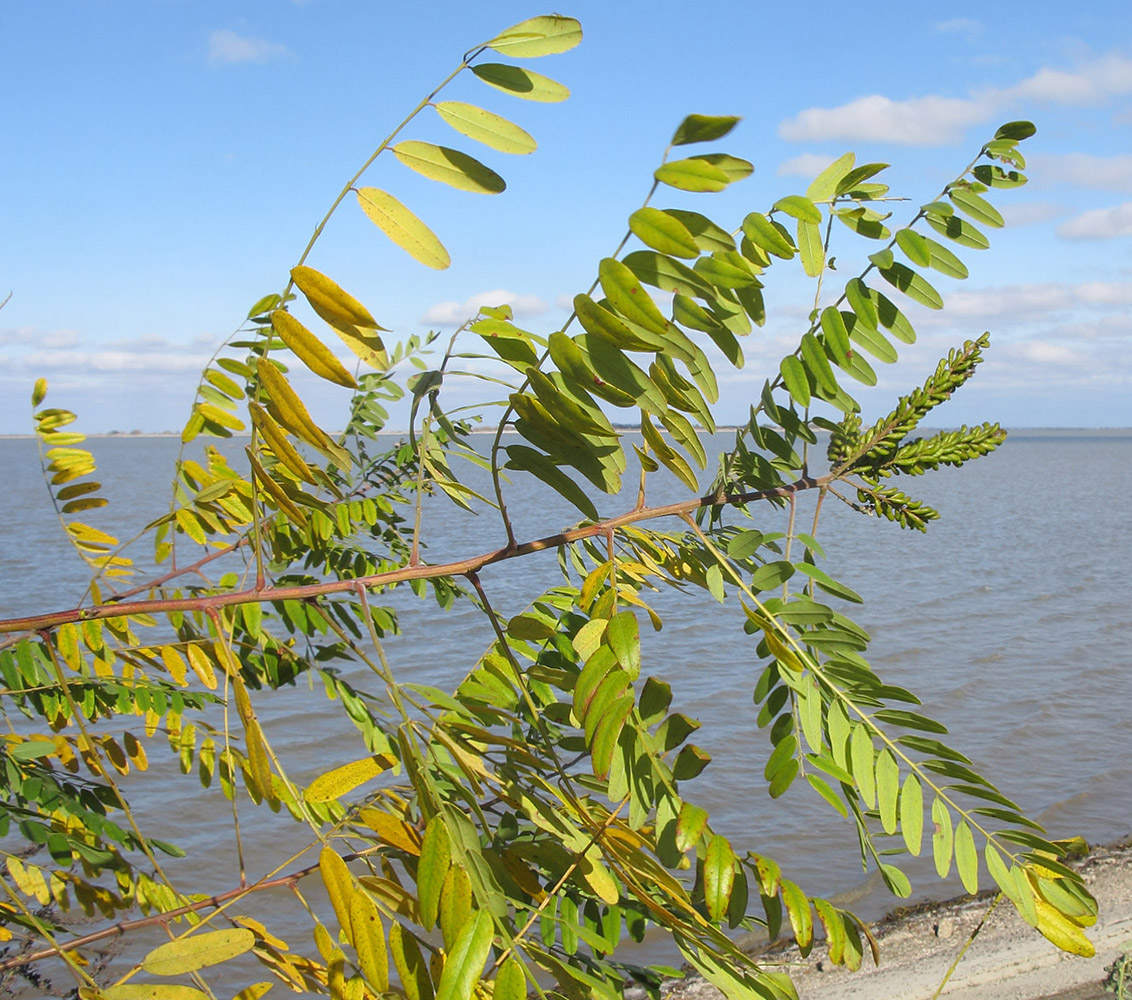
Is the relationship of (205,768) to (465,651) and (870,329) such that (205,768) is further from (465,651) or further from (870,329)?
(465,651)

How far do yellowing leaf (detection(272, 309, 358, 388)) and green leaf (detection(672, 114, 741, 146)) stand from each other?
1.39 feet

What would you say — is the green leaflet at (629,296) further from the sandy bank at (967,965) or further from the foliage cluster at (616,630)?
the sandy bank at (967,965)

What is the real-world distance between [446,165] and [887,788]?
908 millimetres

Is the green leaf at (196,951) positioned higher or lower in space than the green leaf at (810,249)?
lower

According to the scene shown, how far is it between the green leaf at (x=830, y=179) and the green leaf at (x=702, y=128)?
1.58 ft

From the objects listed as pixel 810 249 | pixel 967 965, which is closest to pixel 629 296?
pixel 810 249

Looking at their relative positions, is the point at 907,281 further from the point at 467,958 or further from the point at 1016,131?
the point at 467,958

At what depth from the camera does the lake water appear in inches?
317

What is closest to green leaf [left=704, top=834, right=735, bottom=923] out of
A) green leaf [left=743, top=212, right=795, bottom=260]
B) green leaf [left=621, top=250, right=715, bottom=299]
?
green leaf [left=621, top=250, right=715, bottom=299]

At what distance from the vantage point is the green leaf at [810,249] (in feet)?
4.58

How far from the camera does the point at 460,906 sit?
3.00 feet

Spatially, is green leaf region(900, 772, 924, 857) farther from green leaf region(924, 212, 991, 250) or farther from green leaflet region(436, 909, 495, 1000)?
green leaf region(924, 212, 991, 250)

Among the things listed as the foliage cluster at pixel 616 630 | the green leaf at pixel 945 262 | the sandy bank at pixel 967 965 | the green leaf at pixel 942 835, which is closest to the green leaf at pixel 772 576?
the foliage cluster at pixel 616 630

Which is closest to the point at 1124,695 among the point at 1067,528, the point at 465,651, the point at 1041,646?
the point at 1041,646
